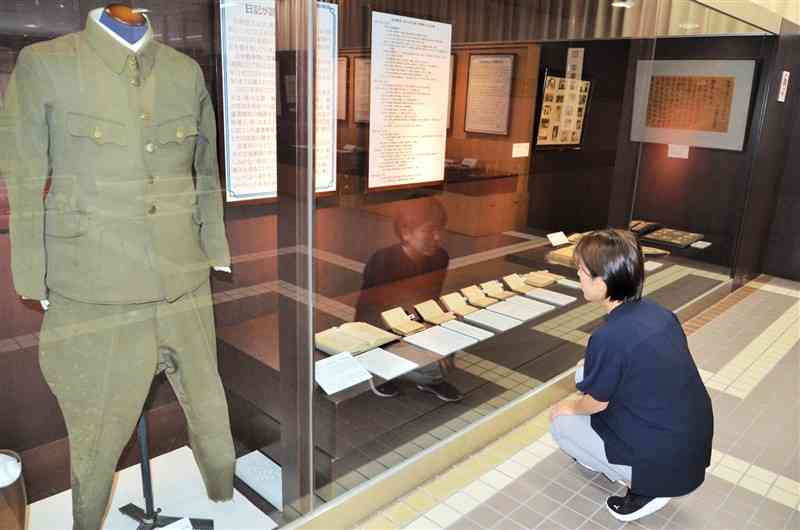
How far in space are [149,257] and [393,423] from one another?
4.02ft

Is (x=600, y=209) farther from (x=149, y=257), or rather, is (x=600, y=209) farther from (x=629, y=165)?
(x=149, y=257)

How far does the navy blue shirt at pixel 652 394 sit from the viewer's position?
77.4 inches

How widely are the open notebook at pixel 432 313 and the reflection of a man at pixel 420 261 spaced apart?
65 millimetres

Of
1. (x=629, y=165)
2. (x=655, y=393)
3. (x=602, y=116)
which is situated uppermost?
(x=602, y=116)

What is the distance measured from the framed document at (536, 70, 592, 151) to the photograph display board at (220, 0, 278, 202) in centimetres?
214

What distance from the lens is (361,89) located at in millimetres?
2297

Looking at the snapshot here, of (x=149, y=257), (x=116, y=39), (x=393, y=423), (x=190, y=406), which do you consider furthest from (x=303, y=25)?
(x=393, y=423)

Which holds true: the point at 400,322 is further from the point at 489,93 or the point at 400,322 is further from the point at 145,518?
the point at 145,518

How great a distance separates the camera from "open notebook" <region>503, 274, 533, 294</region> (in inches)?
132

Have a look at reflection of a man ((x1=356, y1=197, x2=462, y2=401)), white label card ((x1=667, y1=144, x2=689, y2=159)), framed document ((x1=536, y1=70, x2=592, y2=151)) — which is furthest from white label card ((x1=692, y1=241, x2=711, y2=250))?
reflection of a man ((x1=356, y1=197, x2=462, y2=401))

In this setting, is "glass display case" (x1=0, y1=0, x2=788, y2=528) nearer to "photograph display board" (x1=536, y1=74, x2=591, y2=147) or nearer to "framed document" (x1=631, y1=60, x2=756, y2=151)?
"photograph display board" (x1=536, y1=74, x2=591, y2=147)

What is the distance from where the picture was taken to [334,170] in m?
2.20

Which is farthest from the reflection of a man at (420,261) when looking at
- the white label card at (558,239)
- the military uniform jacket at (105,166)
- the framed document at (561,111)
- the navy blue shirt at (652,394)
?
the military uniform jacket at (105,166)

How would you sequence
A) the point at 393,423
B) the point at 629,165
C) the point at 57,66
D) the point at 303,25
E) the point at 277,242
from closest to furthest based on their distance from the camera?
the point at 57,66 → the point at 303,25 → the point at 277,242 → the point at 393,423 → the point at 629,165
